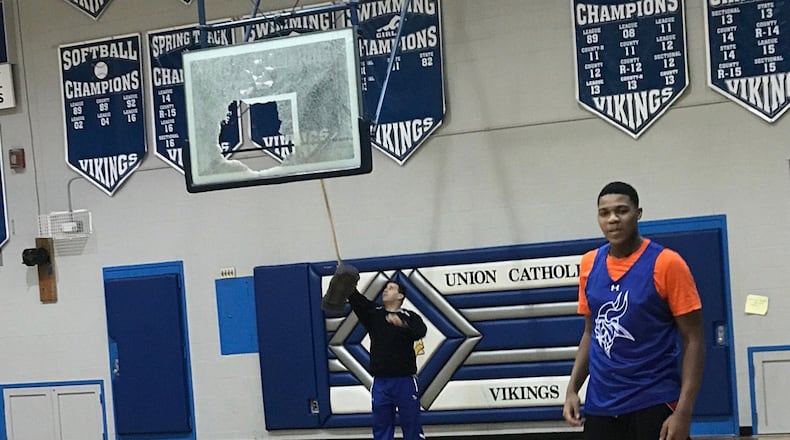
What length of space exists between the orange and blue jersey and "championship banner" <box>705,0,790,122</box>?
4483 millimetres

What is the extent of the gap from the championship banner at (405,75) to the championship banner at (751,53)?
2.29 metres

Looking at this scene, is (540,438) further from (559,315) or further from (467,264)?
(467,264)

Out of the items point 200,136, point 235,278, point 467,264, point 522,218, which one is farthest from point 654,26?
point 235,278

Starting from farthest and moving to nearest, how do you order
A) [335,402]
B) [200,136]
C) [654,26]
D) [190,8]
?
[190,8]
[335,402]
[654,26]
[200,136]

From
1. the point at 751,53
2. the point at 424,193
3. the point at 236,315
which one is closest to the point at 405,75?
the point at 424,193

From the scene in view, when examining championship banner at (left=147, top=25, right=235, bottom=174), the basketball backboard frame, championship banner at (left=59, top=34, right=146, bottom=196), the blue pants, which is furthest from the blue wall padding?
the basketball backboard frame

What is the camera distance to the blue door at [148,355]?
840 centimetres

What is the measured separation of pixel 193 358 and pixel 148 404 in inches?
25.3

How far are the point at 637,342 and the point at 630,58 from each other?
4.73 m

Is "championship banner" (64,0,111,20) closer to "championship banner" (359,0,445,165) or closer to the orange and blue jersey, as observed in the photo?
"championship banner" (359,0,445,165)

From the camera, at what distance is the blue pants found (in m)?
6.52

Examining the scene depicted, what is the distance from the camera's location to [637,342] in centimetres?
313

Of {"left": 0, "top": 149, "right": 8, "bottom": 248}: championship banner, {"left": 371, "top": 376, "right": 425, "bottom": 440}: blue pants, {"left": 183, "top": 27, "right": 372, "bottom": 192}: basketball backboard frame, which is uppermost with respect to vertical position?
{"left": 183, "top": 27, "right": 372, "bottom": 192}: basketball backboard frame

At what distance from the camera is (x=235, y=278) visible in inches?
326
